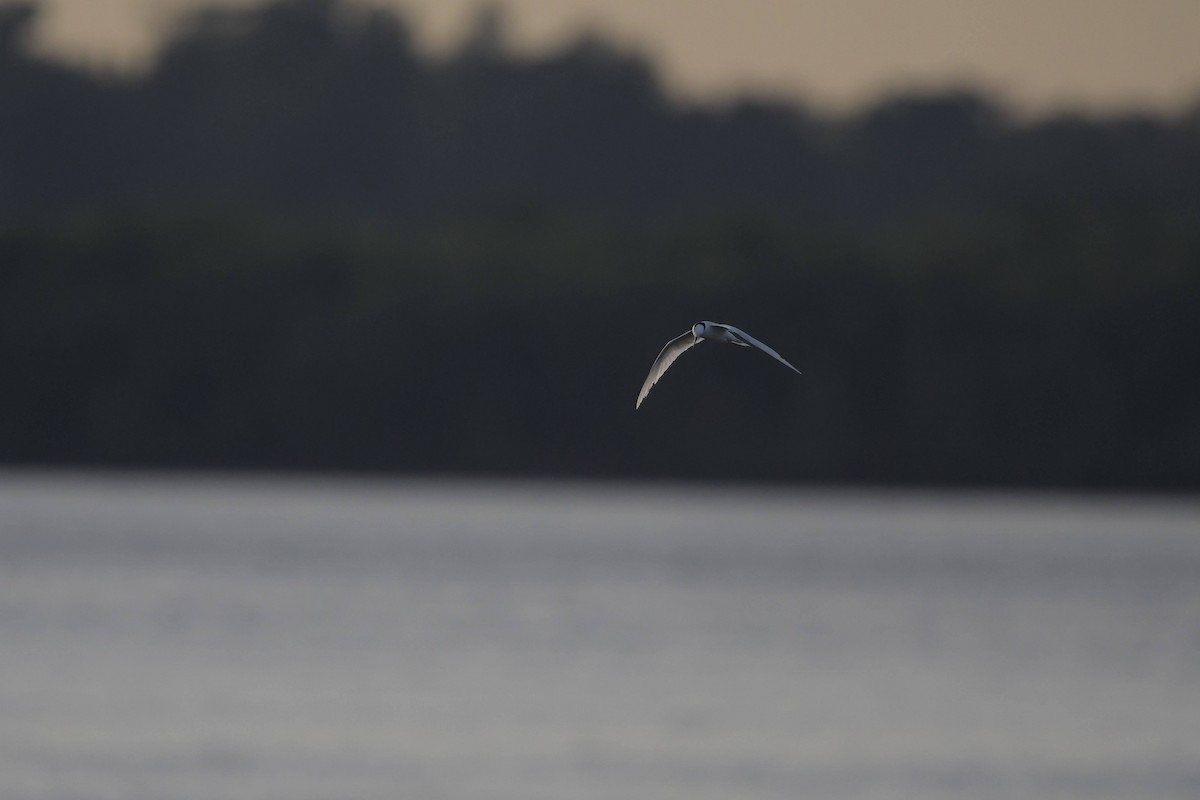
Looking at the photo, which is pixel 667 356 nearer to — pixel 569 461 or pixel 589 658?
pixel 589 658

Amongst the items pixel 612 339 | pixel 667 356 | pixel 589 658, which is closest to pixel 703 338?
pixel 667 356

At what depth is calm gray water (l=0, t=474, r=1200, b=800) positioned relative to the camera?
98.8 ft

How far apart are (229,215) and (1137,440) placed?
4016cm

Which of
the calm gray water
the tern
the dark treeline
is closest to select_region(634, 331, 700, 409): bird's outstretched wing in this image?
the tern

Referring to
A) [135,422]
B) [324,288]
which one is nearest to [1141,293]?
[324,288]

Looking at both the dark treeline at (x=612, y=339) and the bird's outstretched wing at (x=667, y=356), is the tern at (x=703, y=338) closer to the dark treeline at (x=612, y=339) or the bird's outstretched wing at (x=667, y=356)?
the bird's outstretched wing at (x=667, y=356)

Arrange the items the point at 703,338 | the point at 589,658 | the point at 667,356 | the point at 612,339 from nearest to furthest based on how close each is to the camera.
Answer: the point at 703,338 → the point at 667,356 → the point at 589,658 → the point at 612,339

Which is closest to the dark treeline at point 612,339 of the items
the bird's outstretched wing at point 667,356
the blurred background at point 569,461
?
the blurred background at point 569,461

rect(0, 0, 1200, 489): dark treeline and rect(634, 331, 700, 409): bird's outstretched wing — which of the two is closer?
rect(634, 331, 700, 409): bird's outstretched wing

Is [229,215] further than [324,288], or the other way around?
[229,215]

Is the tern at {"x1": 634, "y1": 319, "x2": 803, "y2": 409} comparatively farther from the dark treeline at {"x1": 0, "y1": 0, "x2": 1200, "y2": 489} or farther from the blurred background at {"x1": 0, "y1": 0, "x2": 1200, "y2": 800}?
the dark treeline at {"x1": 0, "y1": 0, "x2": 1200, "y2": 489}

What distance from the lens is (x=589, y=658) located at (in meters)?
43.4

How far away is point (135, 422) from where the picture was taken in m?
89.1

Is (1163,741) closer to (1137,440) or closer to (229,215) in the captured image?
(1137,440)
